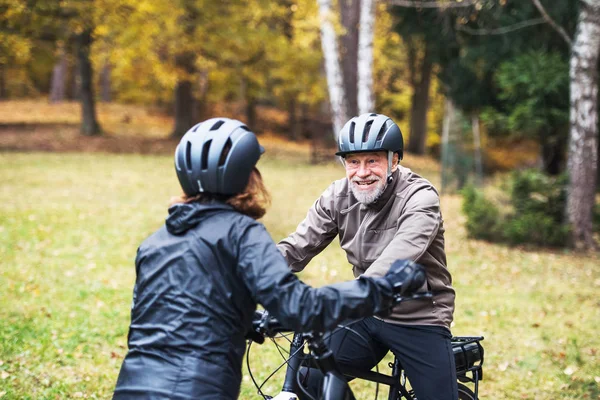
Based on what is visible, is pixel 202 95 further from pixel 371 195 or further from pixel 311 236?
pixel 371 195

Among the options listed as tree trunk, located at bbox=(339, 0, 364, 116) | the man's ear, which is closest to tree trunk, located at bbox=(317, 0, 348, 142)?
tree trunk, located at bbox=(339, 0, 364, 116)

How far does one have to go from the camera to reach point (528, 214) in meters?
13.3

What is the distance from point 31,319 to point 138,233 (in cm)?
540

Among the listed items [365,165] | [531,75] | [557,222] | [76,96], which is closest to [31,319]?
[365,165]

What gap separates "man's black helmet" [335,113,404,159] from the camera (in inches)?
146

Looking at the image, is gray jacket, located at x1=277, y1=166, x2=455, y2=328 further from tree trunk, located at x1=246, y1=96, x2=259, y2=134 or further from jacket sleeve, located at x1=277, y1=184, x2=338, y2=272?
tree trunk, located at x1=246, y1=96, x2=259, y2=134

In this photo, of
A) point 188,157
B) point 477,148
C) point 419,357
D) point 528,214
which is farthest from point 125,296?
point 477,148

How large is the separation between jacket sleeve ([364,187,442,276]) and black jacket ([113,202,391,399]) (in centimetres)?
60

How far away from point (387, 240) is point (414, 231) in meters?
0.26

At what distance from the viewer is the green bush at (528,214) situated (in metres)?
13.2

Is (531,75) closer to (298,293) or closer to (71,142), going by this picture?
(298,293)

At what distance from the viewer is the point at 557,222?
527 inches

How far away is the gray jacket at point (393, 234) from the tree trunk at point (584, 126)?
9.77 m

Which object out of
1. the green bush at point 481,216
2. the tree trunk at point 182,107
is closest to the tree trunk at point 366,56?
the green bush at point 481,216
